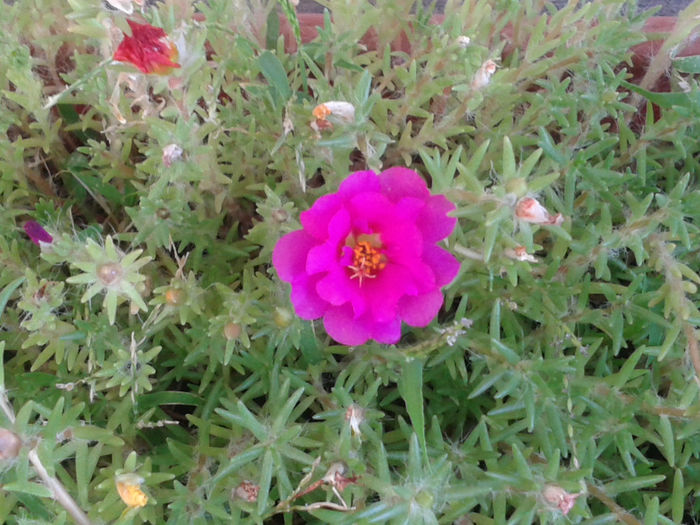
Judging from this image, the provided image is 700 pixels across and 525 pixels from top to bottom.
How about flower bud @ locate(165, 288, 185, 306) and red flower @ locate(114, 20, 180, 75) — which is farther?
flower bud @ locate(165, 288, 185, 306)

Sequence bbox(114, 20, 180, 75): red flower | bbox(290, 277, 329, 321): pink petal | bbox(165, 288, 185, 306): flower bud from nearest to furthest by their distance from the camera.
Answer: bbox(114, 20, 180, 75): red flower
bbox(290, 277, 329, 321): pink petal
bbox(165, 288, 185, 306): flower bud

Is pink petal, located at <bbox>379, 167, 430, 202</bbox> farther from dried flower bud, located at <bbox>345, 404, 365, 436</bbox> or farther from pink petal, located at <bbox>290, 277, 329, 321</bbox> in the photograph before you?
dried flower bud, located at <bbox>345, 404, 365, 436</bbox>

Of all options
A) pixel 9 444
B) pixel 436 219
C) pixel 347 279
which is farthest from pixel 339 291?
pixel 9 444

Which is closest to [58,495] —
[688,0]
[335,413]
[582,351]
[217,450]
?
[217,450]

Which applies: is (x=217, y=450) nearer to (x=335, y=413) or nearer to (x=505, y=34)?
(x=335, y=413)

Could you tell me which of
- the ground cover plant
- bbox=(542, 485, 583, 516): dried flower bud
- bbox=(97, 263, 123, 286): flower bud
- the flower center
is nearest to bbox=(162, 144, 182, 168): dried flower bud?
the ground cover plant

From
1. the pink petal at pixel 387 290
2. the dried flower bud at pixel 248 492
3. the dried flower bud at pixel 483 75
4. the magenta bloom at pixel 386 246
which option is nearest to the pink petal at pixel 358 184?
the magenta bloom at pixel 386 246

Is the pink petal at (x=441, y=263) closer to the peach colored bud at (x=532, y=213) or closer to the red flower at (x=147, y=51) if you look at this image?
the peach colored bud at (x=532, y=213)
